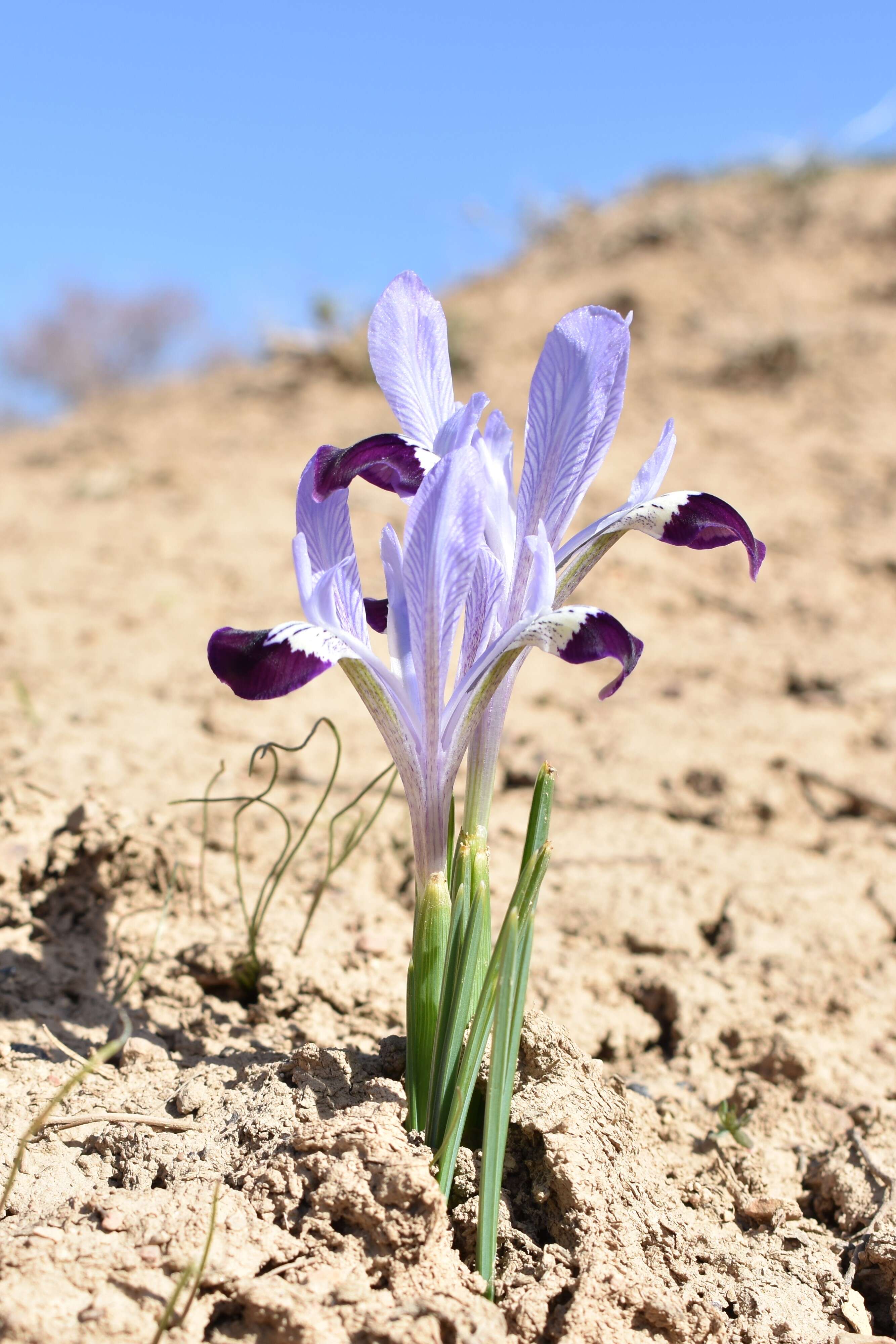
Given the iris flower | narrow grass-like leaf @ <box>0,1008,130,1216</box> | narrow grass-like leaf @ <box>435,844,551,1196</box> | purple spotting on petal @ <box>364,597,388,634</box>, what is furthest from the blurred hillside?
narrow grass-like leaf @ <box>435,844,551,1196</box>

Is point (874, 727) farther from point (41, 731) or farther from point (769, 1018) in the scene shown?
point (41, 731)

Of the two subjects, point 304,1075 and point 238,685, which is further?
point 304,1075

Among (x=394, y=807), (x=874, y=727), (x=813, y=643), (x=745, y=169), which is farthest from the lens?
(x=745, y=169)

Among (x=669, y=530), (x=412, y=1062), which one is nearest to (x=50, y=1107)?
(x=412, y=1062)

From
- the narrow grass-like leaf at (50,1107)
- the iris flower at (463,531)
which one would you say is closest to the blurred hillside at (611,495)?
the narrow grass-like leaf at (50,1107)

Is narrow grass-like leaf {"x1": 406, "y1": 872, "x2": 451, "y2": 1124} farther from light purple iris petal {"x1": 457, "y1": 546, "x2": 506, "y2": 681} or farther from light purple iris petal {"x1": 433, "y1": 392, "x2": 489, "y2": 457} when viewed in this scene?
light purple iris petal {"x1": 433, "y1": 392, "x2": 489, "y2": 457}

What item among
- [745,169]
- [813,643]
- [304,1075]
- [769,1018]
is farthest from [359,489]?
[745,169]
